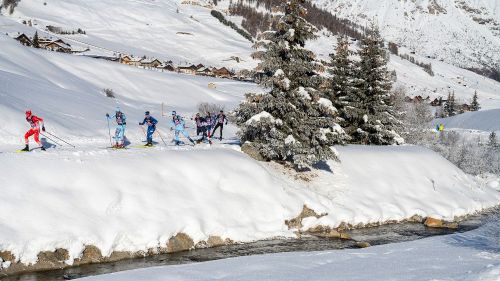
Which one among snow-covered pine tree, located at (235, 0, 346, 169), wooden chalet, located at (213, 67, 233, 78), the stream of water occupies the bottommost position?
wooden chalet, located at (213, 67, 233, 78)

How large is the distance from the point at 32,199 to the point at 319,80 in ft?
51.3

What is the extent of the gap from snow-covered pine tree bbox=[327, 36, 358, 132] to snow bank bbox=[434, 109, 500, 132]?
3402 inches

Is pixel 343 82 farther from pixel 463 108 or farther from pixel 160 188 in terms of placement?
pixel 463 108

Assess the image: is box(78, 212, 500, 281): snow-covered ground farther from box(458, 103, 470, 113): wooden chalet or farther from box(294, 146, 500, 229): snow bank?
box(458, 103, 470, 113): wooden chalet

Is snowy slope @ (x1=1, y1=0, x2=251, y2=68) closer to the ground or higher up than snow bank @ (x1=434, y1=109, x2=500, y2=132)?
higher up

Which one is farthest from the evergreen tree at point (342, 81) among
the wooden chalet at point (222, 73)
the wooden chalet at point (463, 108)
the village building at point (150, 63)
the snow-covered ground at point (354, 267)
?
the wooden chalet at point (463, 108)

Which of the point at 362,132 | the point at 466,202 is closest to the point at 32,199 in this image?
the point at 362,132

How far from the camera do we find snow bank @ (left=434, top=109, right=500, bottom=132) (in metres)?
112

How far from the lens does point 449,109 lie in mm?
134750

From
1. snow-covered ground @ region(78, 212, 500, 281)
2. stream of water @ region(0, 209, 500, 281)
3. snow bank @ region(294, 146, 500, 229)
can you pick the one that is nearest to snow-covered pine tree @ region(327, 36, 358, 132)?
snow bank @ region(294, 146, 500, 229)

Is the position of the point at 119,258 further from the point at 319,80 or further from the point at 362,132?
the point at 362,132

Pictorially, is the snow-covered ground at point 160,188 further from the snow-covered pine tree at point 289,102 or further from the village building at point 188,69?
the village building at point 188,69

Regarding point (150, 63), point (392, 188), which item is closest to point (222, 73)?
point (150, 63)

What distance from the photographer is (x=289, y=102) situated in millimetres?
26000
